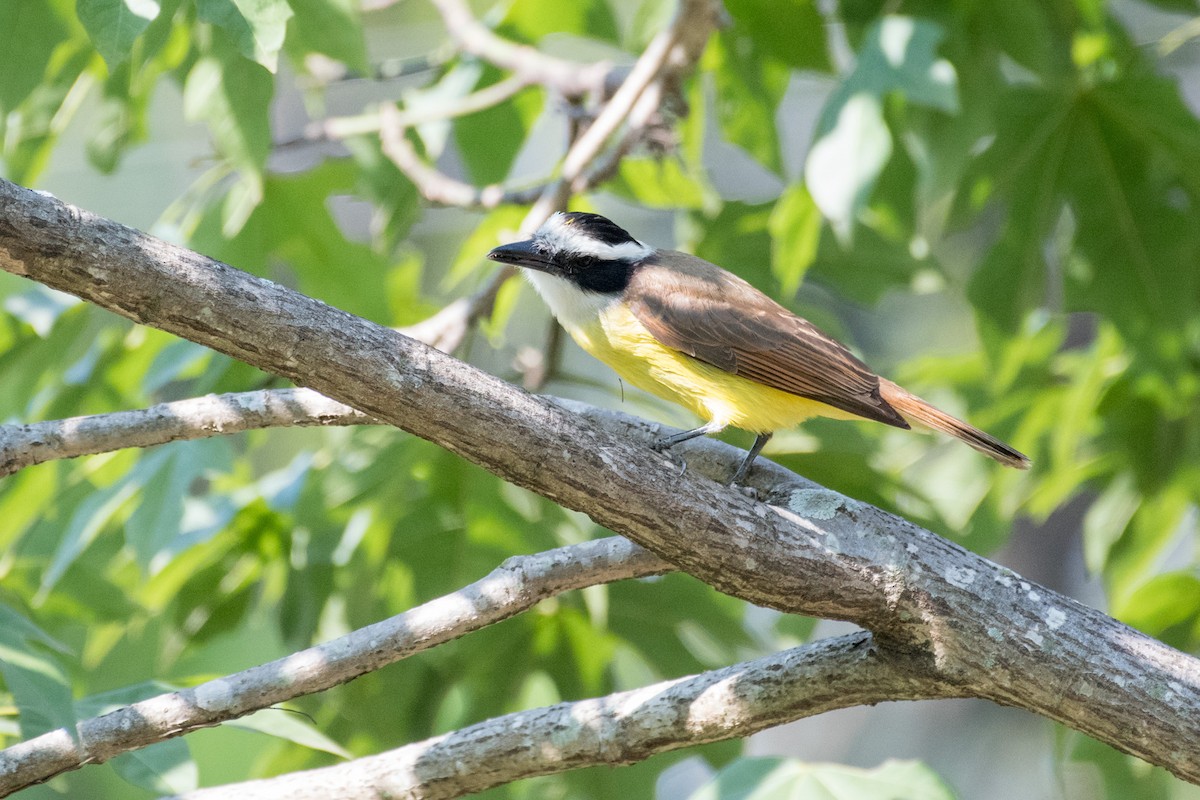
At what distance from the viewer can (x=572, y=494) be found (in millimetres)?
2297

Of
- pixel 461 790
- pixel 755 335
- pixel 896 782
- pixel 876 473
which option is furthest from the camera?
pixel 876 473

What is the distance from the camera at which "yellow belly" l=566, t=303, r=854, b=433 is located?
335cm

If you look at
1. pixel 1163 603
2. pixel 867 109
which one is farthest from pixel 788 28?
pixel 1163 603

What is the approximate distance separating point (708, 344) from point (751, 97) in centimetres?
129

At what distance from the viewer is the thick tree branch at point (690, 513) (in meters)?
2.12

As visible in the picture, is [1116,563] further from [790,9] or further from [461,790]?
[461,790]

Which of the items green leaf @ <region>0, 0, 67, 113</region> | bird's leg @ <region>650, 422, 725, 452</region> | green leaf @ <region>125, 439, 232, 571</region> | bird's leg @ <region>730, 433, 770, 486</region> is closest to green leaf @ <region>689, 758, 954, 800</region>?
bird's leg @ <region>730, 433, 770, 486</region>

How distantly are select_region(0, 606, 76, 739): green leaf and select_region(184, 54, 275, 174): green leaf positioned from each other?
139 cm

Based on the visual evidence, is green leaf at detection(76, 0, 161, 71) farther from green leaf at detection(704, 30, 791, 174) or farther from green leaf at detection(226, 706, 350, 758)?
green leaf at detection(704, 30, 791, 174)

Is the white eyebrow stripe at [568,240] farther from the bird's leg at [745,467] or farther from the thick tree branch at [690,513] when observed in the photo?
the thick tree branch at [690,513]

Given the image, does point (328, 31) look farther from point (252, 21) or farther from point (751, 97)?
point (751, 97)

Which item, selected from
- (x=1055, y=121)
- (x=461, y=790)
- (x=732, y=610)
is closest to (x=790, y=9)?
A: (x=1055, y=121)

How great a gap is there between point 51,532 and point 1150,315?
11.9ft

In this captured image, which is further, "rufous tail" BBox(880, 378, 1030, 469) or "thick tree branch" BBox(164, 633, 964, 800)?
"rufous tail" BBox(880, 378, 1030, 469)
